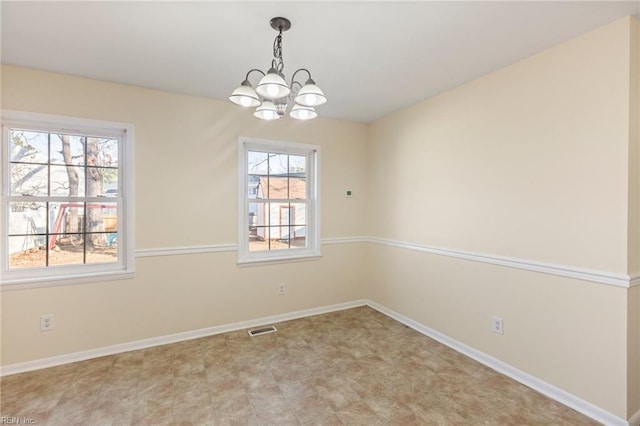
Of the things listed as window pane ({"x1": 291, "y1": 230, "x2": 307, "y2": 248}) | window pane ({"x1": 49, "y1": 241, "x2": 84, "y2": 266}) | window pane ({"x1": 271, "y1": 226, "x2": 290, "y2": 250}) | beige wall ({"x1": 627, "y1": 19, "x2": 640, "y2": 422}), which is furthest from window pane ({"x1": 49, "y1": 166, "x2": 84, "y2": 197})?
beige wall ({"x1": 627, "y1": 19, "x2": 640, "y2": 422})

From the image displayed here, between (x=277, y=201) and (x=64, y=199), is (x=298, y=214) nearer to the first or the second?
(x=277, y=201)

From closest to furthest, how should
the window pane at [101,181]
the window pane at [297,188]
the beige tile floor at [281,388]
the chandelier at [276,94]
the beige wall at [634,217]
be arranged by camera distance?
the chandelier at [276,94]
the beige wall at [634,217]
the beige tile floor at [281,388]
the window pane at [101,181]
the window pane at [297,188]

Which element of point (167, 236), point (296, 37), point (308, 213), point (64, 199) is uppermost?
point (296, 37)

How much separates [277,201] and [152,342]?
1.96 meters

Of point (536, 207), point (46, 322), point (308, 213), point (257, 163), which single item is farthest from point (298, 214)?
point (46, 322)

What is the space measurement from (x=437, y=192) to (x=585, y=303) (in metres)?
1.52

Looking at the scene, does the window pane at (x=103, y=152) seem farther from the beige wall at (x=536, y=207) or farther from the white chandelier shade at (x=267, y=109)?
the beige wall at (x=536, y=207)

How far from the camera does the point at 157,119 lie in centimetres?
300

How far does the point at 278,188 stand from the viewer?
375 centimetres

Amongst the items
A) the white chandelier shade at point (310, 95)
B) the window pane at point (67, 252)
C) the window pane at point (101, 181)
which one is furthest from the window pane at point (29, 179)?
the white chandelier shade at point (310, 95)

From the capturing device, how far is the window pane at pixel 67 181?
2701 mm

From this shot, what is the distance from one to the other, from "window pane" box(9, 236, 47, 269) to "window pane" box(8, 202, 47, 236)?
→ 0.01m

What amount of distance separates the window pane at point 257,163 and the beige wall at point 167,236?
0.23 m

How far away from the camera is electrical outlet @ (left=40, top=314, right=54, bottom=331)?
258 centimetres
